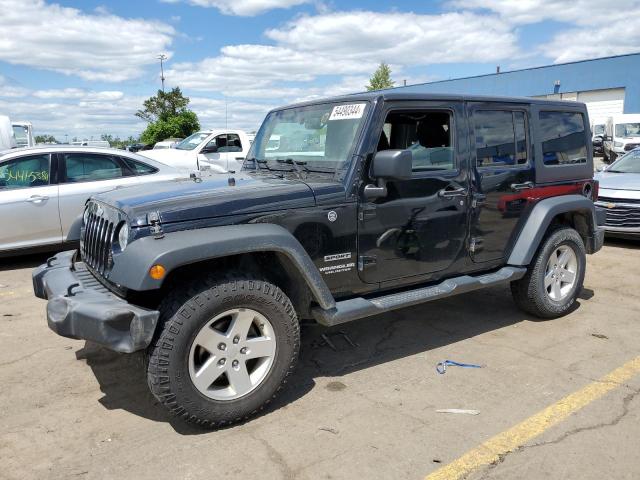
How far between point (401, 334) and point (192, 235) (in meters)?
2.31

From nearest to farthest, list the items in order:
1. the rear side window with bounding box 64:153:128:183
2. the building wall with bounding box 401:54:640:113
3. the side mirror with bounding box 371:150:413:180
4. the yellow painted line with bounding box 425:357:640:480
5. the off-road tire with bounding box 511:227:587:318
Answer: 1. the yellow painted line with bounding box 425:357:640:480
2. the side mirror with bounding box 371:150:413:180
3. the off-road tire with bounding box 511:227:587:318
4. the rear side window with bounding box 64:153:128:183
5. the building wall with bounding box 401:54:640:113

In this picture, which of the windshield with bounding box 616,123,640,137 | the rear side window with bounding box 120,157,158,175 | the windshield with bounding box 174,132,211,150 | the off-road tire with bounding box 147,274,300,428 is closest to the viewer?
the off-road tire with bounding box 147,274,300,428

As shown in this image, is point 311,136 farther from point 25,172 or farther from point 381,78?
point 381,78

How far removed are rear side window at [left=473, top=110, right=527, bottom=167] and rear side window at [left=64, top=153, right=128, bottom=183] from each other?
501 centimetres

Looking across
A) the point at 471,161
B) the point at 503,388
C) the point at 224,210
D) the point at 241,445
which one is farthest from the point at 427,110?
the point at 241,445

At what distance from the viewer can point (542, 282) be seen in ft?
15.6

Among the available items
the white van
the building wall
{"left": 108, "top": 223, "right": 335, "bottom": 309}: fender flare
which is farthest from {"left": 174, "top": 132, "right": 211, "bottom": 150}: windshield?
the building wall

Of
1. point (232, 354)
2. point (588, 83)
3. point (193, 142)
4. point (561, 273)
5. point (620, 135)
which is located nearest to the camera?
point (232, 354)

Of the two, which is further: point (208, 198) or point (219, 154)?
point (219, 154)

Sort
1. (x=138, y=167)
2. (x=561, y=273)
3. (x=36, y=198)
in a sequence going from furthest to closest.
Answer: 1. (x=138, y=167)
2. (x=36, y=198)
3. (x=561, y=273)

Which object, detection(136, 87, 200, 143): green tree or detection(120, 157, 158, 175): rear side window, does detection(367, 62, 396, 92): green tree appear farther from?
detection(120, 157, 158, 175): rear side window

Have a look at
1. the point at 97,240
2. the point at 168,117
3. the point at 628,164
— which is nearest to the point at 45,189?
the point at 97,240

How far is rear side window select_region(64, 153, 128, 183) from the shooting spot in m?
7.03

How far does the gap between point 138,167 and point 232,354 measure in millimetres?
5172
